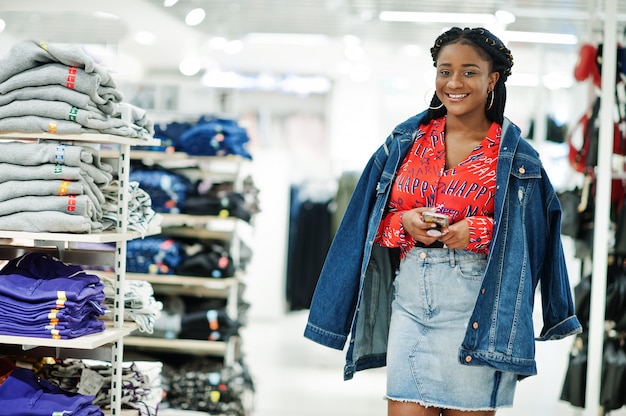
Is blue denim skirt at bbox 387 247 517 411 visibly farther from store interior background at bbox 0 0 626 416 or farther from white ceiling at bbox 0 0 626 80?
white ceiling at bbox 0 0 626 80

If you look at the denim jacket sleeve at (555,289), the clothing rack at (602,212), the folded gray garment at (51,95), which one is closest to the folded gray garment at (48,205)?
the folded gray garment at (51,95)

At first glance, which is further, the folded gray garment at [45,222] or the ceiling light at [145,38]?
the ceiling light at [145,38]

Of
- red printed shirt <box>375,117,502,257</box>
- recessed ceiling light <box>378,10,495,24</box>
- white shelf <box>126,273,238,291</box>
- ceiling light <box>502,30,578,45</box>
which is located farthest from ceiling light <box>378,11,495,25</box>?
red printed shirt <box>375,117,502,257</box>

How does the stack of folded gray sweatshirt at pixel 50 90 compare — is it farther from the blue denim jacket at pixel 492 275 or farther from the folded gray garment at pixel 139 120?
the blue denim jacket at pixel 492 275

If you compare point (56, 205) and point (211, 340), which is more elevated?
point (56, 205)

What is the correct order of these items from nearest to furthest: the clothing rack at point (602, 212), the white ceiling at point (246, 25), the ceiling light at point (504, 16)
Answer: the clothing rack at point (602, 212) → the ceiling light at point (504, 16) → the white ceiling at point (246, 25)

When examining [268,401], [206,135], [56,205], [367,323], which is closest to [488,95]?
[367,323]

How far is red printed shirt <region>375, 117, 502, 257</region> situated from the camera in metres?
2.70

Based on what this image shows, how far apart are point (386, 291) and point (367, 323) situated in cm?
13

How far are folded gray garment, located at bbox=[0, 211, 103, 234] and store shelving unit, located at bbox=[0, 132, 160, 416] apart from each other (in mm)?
25

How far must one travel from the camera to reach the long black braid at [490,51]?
2730 mm

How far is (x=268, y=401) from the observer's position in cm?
602

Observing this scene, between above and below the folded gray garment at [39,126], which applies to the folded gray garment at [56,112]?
above

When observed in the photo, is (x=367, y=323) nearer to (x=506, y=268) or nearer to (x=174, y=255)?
(x=506, y=268)
